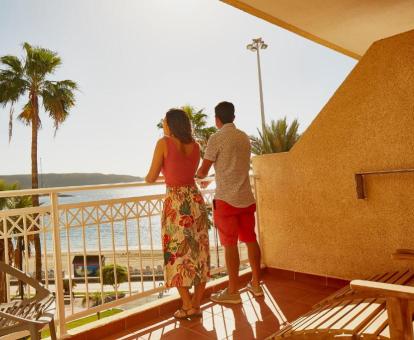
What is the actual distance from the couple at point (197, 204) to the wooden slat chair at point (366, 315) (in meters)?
0.91

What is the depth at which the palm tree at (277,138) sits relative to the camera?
16.8ft

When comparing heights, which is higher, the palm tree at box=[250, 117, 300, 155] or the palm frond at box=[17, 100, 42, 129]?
the palm frond at box=[17, 100, 42, 129]

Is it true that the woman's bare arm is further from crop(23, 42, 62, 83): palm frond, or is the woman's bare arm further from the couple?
crop(23, 42, 62, 83): palm frond

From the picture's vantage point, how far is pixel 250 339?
221 centimetres

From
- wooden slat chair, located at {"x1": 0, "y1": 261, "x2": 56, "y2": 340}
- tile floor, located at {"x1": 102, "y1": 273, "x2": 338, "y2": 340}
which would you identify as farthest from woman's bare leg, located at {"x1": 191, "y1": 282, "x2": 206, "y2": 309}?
wooden slat chair, located at {"x1": 0, "y1": 261, "x2": 56, "y2": 340}

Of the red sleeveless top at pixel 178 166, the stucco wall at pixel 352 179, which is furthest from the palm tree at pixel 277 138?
the red sleeveless top at pixel 178 166

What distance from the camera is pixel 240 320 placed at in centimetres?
250

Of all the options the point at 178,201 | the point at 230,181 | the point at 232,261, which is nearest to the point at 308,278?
the point at 232,261

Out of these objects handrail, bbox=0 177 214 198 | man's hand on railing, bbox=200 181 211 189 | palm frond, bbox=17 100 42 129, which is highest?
palm frond, bbox=17 100 42 129

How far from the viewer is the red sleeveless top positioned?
2381mm

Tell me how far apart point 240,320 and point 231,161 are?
120 centimetres

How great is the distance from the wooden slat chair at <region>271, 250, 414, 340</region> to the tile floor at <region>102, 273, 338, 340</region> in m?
0.59

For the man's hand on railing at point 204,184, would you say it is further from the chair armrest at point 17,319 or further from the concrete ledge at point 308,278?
the chair armrest at point 17,319

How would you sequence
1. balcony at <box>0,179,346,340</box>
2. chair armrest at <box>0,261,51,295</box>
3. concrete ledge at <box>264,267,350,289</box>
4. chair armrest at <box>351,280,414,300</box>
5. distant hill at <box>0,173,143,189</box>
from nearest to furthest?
1. chair armrest at <box>351,280,414,300</box>
2. chair armrest at <box>0,261,51,295</box>
3. balcony at <box>0,179,346,340</box>
4. concrete ledge at <box>264,267,350,289</box>
5. distant hill at <box>0,173,143,189</box>
